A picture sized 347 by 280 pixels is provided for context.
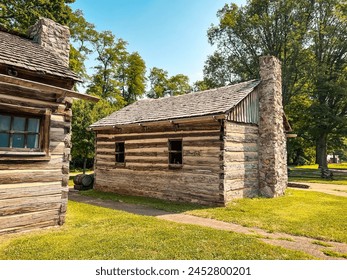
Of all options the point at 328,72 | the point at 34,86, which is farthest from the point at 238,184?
the point at 328,72

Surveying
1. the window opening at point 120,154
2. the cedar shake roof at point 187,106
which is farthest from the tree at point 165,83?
the window opening at point 120,154

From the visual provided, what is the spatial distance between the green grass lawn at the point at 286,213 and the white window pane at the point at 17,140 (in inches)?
235

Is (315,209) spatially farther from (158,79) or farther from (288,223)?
(158,79)

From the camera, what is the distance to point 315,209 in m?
10.7

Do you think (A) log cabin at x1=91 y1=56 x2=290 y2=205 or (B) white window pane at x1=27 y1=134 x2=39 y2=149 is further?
(A) log cabin at x1=91 y1=56 x2=290 y2=205

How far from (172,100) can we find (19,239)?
39.1 ft

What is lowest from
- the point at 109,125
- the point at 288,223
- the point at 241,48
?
the point at 288,223

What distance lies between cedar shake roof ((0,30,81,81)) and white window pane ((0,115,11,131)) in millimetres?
1335

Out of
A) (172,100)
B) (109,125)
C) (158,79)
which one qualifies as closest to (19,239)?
(109,125)

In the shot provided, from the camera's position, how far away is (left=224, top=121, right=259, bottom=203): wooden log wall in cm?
1153

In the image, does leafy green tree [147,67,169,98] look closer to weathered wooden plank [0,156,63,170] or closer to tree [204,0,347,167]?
tree [204,0,347,167]

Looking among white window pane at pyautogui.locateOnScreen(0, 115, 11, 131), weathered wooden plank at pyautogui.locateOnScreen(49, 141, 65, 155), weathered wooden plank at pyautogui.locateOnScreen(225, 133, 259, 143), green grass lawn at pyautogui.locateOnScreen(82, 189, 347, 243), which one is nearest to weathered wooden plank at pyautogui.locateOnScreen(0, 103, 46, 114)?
white window pane at pyautogui.locateOnScreen(0, 115, 11, 131)

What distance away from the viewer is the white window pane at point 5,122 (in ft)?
21.4
